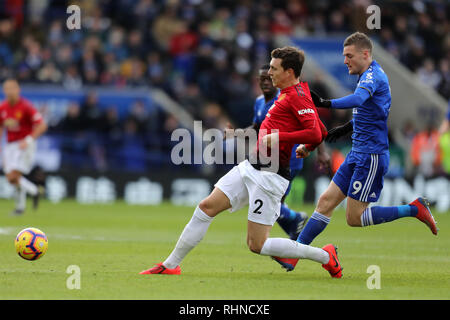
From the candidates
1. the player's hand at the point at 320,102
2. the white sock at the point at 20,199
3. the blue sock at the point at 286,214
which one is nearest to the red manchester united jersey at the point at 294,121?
the player's hand at the point at 320,102

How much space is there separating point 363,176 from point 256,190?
5.26 feet

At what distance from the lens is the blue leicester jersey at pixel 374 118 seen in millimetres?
9320

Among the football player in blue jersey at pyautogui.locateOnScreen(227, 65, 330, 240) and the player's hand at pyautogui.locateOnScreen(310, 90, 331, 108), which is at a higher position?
the player's hand at pyautogui.locateOnScreen(310, 90, 331, 108)

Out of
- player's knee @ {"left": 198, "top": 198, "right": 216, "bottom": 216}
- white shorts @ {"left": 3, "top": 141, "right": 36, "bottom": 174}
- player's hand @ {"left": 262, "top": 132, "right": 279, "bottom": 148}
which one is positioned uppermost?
player's hand @ {"left": 262, "top": 132, "right": 279, "bottom": 148}

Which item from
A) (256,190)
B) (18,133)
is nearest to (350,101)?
(256,190)

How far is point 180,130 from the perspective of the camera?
23.7m

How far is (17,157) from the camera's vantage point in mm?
17391

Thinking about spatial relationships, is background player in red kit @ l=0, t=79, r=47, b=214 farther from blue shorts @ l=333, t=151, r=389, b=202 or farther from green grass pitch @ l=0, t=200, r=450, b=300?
blue shorts @ l=333, t=151, r=389, b=202

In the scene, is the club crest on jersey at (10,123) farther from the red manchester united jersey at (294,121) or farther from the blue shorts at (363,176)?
the red manchester united jersey at (294,121)

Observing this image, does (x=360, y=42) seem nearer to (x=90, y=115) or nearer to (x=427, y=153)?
(x=90, y=115)

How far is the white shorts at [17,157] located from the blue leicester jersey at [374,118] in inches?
372

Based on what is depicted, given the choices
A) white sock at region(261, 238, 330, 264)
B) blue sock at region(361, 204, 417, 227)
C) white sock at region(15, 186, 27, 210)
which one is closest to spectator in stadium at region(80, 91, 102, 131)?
white sock at region(15, 186, 27, 210)

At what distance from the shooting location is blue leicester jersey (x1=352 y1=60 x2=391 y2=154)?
932 centimetres

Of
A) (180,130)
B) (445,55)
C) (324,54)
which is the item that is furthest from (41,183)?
(445,55)
